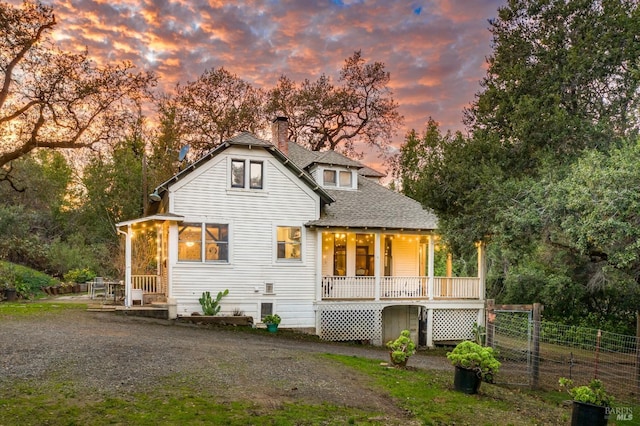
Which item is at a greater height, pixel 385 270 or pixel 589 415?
pixel 385 270

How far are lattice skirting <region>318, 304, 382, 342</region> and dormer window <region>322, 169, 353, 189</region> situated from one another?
19.6 feet

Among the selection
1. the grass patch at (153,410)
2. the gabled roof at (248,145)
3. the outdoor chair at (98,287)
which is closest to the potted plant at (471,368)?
the grass patch at (153,410)

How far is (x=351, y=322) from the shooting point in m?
20.1

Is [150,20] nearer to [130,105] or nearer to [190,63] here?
[130,105]

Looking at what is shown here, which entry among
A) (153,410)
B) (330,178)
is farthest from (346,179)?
(153,410)

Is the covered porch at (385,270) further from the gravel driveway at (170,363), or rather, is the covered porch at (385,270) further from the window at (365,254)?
the gravel driveway at (170,363)

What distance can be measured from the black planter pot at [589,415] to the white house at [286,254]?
460 inches

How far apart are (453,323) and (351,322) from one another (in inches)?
175

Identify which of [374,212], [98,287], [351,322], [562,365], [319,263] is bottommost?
[562,365]

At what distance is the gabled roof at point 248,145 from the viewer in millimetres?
18375

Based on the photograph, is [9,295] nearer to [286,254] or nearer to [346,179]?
[286,254]

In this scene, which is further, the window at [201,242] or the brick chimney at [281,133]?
the brick chimney at [281,133]

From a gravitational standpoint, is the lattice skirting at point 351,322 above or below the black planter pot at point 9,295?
below

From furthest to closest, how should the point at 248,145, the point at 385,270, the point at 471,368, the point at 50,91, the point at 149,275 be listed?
the point at 385,270 < the point at 149,275 < the point at 248,145 < the point at 50,91 < the point at 471,368
